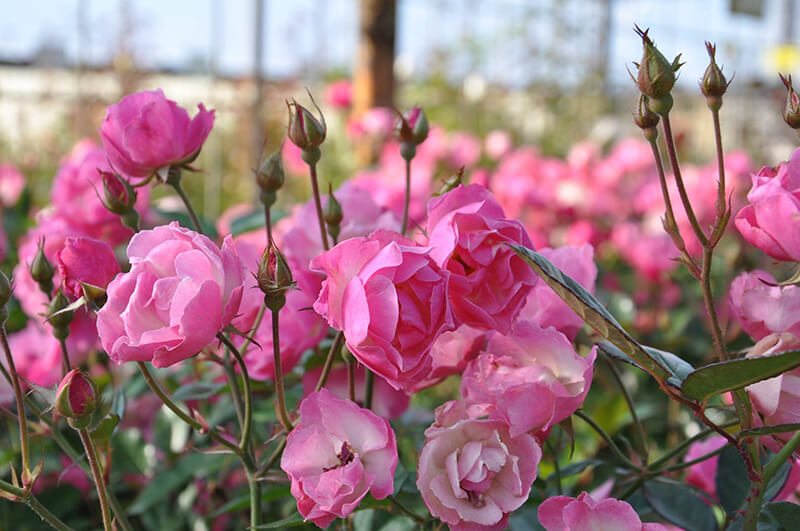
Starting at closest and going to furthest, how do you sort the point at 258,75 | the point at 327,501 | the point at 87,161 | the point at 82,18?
the point at 327,501 → the point at 87,161 → the point at 258,75 → the point at 82,18

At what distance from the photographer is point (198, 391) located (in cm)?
67

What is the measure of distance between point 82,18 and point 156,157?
11.7ft

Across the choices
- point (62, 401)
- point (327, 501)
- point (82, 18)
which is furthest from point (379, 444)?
point (82, 18)

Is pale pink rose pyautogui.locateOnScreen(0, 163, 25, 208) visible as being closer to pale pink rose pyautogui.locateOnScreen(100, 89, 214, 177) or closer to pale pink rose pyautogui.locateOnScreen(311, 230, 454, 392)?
pale pink rose pyautogui.locateOnScreen(100, 89, 214, 177)

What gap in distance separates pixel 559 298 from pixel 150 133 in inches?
12.0

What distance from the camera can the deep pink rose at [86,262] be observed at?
1.62ft

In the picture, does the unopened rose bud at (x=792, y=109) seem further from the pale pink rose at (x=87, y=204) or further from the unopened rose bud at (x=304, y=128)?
the pale pink rose at (x=87, y=204)

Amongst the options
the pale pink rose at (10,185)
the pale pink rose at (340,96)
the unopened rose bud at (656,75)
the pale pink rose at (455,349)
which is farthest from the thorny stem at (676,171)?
the pale pink rose at (340,96)

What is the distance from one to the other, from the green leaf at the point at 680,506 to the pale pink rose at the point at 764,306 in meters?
0.13

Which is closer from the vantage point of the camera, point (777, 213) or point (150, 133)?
point (777, 213)

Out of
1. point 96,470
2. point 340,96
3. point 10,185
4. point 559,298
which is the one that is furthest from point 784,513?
point 340,96

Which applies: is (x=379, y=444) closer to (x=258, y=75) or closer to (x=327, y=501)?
(x=327, y=501)

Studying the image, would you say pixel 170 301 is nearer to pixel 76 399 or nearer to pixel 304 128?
pixel 76 399

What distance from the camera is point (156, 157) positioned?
0.59m
